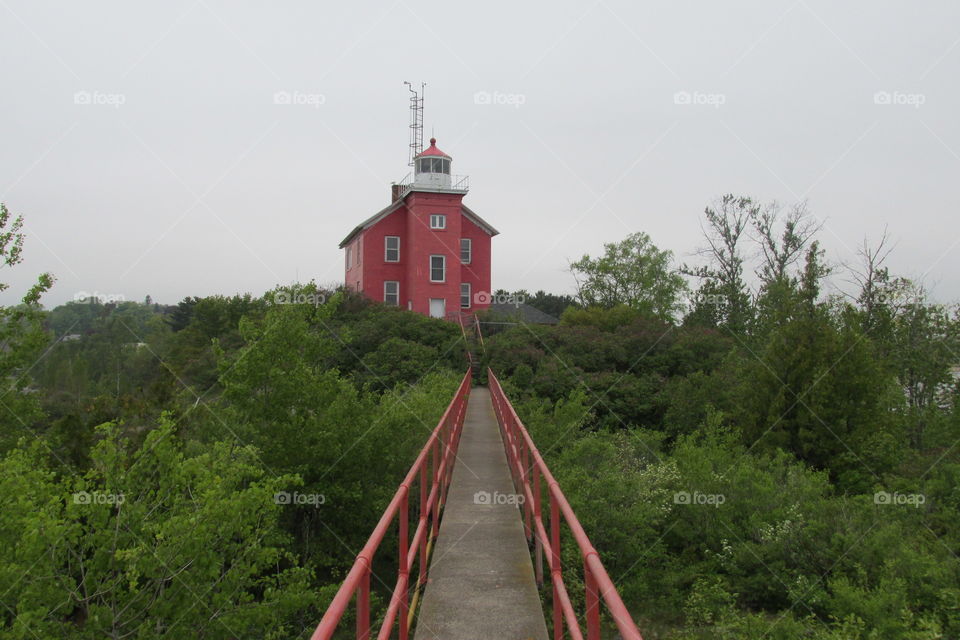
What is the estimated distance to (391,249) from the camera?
41.6 m

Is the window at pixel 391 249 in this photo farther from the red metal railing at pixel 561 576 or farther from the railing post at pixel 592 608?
the railing post at pixel 592 608

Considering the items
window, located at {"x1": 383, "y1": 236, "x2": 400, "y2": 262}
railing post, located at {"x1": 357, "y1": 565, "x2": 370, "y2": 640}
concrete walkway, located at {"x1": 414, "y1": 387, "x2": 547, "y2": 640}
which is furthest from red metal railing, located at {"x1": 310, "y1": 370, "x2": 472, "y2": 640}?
window, located at {"x1": 383, "y1": 236, "x2": 400, "y2": 262}

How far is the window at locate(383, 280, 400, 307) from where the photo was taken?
4150 centimetres

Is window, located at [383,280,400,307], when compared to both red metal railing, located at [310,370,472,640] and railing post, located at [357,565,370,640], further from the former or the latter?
railing post, located at [357,565,370,640]

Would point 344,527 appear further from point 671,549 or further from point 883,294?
point 883,294

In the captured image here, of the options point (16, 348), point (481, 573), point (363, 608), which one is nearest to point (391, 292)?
point (16, 348)

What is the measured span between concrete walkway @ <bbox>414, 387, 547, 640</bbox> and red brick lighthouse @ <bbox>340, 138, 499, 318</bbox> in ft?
93.7

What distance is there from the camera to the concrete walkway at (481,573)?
5402 mm

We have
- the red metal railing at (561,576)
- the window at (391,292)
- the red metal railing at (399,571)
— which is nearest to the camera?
the red metal railing at (561,576)

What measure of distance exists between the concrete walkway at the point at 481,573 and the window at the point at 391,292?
31.1m

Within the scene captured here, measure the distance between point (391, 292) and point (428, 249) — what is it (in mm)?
3950

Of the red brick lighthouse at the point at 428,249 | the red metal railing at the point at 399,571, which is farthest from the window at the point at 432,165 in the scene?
the red metal railing at the point at 399,571

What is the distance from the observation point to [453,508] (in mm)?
9031

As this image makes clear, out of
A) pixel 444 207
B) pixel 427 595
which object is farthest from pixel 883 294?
pixel 427 595
